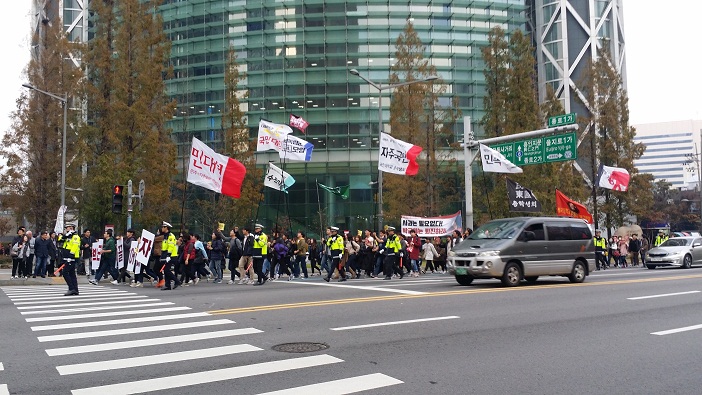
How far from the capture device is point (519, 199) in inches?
1112

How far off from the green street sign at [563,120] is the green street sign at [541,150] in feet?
2.28

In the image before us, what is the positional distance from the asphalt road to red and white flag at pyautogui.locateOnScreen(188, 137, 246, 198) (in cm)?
796

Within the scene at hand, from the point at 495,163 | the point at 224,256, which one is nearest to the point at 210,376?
the point at 224,256

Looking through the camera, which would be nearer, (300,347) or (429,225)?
(300,347)

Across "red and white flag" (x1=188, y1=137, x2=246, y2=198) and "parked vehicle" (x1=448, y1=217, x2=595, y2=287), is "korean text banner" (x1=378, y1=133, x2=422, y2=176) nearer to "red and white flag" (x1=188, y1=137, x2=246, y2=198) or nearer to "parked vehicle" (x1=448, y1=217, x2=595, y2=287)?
"red and white flag" (x1=188, y1=137, x2=246, y2=198)

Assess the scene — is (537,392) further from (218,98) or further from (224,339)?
(218,98)

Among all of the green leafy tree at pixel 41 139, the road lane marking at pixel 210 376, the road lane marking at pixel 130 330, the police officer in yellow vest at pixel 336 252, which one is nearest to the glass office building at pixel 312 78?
the green leafy tree at pixel 41 139

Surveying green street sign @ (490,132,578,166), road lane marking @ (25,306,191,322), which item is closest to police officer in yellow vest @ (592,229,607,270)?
green street sign @ (490,132,578,166)

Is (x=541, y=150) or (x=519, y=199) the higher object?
(x=541, y=150)

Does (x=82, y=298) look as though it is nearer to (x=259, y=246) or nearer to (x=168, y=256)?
(x=168, y=256)

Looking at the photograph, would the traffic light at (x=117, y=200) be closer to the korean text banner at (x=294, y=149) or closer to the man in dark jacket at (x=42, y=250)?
the man in dark jacket at (x=42, y=250)

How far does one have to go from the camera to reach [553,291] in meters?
15.0

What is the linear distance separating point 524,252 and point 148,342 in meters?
11.0

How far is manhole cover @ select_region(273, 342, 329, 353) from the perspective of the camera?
789cm
